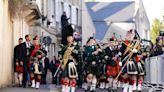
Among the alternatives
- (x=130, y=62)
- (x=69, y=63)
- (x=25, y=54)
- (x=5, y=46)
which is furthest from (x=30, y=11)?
(x=69, y=63)

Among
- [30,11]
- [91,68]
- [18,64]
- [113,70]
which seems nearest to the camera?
[91,68]

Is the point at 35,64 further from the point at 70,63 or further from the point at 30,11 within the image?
the point at 30,11

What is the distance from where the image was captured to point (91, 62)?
19.3 meters

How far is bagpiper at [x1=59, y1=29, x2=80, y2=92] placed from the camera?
1698 centimetres

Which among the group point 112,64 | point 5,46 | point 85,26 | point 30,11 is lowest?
point 112,64

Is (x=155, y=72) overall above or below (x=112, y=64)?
below

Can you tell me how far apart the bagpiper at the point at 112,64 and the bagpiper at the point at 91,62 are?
47cm

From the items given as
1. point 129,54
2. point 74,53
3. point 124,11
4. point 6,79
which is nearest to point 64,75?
point 74,53

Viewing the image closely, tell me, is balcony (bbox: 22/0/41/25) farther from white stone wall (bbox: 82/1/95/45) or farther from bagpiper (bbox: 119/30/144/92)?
white stone wall (bbox: 82/1/95/45)

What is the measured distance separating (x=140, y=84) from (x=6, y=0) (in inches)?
230

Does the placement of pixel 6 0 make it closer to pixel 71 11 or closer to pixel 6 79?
pixel 6 79

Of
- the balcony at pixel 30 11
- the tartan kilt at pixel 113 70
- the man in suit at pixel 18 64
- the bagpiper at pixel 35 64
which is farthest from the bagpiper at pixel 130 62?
the balcony at pixel 30 11

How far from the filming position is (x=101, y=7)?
7000 centimetres

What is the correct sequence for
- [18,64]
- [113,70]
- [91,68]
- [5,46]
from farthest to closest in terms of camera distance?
[18,64] → [5,46] → [113,70] → [91,68]
